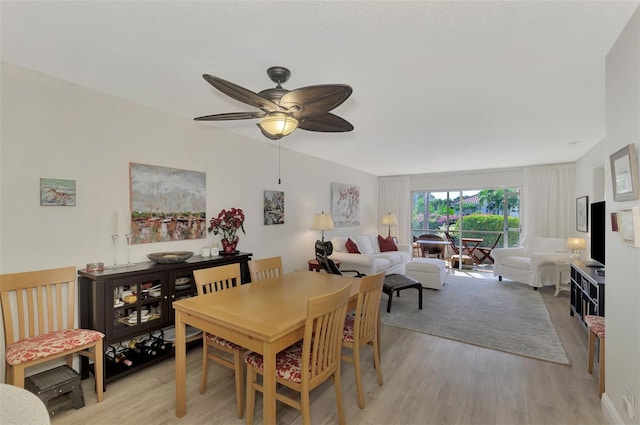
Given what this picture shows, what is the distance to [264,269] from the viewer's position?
2.90 meters

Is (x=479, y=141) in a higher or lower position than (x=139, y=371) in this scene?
higher

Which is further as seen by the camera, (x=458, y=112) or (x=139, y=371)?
(x=458, y=112)

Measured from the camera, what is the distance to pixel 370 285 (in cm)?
210

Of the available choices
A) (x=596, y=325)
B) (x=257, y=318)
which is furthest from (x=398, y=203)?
(x=257, y=318)

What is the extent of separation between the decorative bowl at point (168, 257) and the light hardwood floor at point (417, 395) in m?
0.94

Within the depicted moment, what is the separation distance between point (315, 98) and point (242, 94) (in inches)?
16.5

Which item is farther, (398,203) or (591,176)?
(398,203)

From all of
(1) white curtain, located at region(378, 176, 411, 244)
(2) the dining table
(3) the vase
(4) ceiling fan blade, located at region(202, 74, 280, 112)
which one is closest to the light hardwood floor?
(2) the dining table

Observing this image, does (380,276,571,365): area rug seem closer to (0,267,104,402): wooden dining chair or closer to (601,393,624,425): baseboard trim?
(601,393,624,425): baseboard trim

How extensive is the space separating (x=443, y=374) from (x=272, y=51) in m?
2.86

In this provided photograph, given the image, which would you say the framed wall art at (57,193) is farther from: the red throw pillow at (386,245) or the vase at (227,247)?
the red throw pillow at (386,245)

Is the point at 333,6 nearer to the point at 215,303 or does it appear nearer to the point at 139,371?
the point at 215,303

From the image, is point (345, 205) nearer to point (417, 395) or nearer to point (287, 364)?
point (417, 395)

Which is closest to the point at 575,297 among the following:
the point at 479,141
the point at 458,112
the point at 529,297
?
Answer: the point at 529,297
